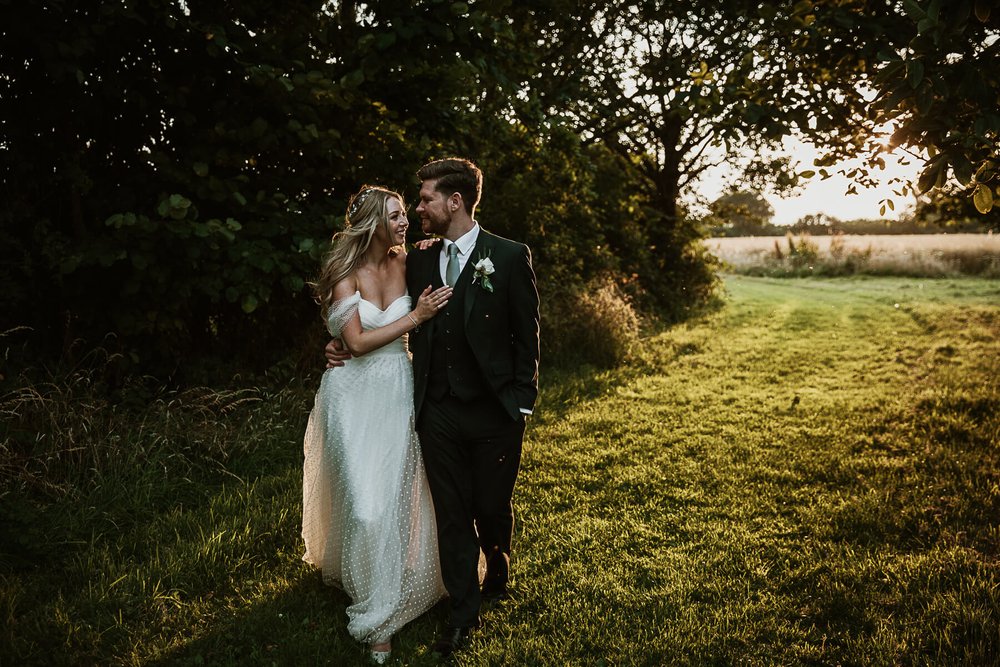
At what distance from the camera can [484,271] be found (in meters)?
3.34

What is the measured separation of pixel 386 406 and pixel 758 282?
90.8ft

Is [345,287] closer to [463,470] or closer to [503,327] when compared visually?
[503,327]

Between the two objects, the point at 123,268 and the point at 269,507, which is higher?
the point at 123,268

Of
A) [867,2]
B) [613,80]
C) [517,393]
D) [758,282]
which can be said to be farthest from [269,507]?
[758,282]

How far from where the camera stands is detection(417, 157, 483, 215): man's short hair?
339cm

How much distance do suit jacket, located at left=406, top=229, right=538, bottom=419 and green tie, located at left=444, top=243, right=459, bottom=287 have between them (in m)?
0.04

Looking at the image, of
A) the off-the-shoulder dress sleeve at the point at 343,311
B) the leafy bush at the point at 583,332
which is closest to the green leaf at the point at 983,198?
the off-the-shoulder dress sleeve at the point at 343,311

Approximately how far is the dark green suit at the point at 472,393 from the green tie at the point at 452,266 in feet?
0.15

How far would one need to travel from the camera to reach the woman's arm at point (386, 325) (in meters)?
3.42

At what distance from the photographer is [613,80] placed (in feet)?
52.2

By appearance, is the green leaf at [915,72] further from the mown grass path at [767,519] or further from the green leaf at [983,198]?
the mown grass path at [767,519]

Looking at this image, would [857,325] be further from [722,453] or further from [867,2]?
[867,2]

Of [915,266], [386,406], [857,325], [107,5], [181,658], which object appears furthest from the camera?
[915,266]

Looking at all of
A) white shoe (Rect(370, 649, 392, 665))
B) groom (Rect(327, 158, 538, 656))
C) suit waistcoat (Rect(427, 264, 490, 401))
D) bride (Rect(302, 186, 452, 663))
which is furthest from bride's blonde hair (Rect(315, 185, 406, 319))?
white shoe (Rect(370, 649, 392, 665))
